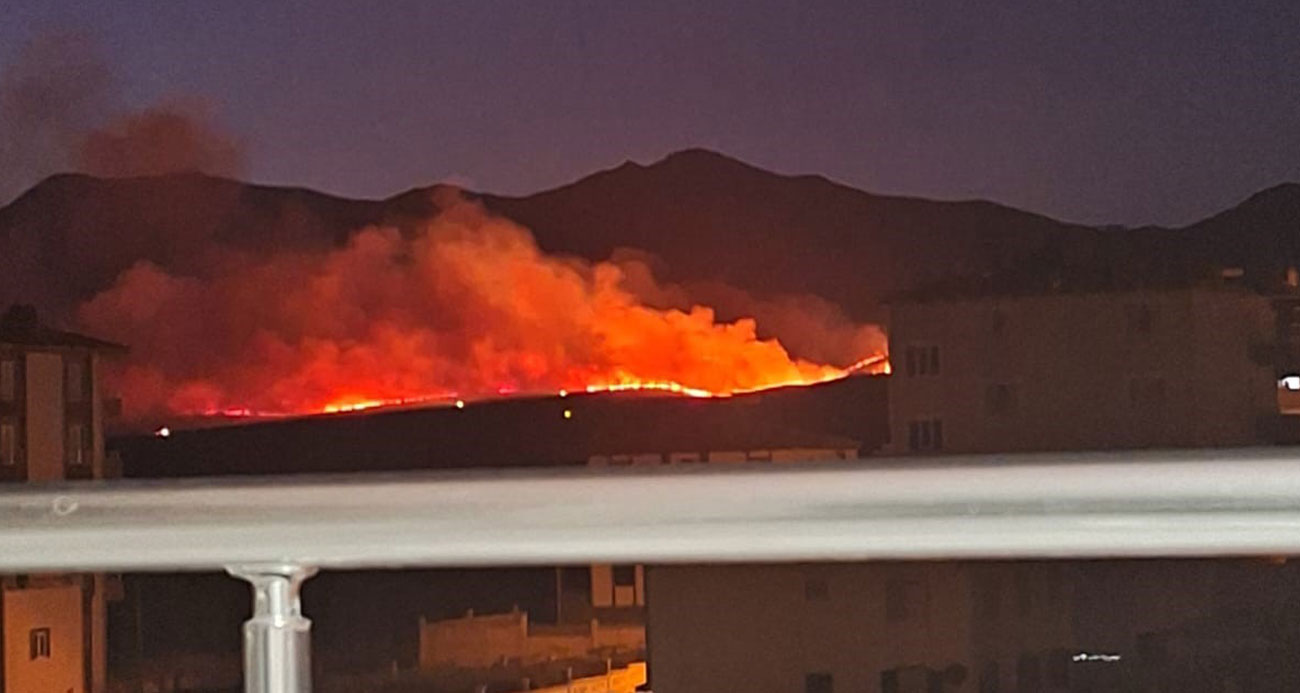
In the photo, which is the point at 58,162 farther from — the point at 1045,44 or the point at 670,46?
the point at 1045,44

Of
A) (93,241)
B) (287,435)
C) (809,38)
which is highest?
(809,38)

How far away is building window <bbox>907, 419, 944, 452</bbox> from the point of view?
92 centimetres

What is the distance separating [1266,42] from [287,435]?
25.7 inches

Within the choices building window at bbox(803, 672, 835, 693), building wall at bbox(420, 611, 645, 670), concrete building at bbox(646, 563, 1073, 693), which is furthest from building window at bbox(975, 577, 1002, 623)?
building wall at bbox(420, 611, 645, 670)

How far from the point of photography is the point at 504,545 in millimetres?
431

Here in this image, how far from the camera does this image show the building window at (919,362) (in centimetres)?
92

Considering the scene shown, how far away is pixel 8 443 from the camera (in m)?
0.98

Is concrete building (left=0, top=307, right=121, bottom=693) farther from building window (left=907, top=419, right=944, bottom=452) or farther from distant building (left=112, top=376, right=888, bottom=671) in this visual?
building window (left=907, top=419, right=944, bottom=452)

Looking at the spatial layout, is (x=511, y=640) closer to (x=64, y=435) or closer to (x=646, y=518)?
→ (x=64, y=435)

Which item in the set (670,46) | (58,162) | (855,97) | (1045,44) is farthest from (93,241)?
(1045,44)

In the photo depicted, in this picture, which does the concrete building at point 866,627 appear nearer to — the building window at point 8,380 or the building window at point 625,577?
the building window at point 625,577

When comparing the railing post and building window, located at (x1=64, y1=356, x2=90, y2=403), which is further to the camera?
building window, located at (x1=64, y1=356, x2=90, y2=403)

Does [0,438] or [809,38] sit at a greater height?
[809,38]

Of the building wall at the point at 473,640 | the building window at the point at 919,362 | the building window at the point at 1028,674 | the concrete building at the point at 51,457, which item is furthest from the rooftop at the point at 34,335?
the building window at the point at 1028,674
